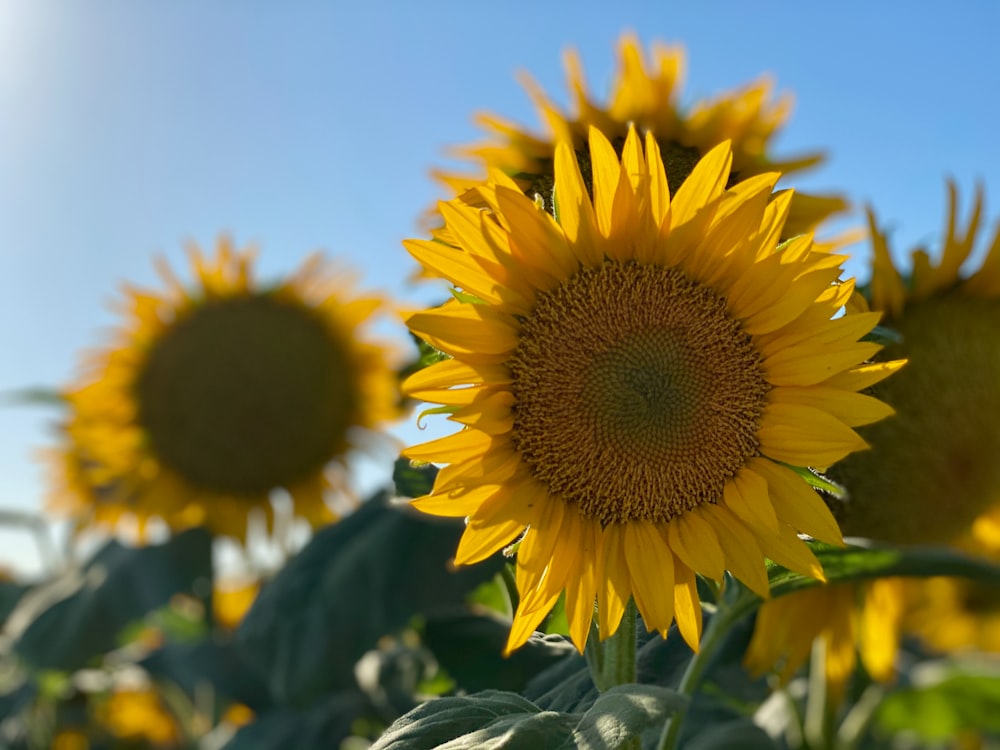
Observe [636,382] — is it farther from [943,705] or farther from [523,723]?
[943,705]

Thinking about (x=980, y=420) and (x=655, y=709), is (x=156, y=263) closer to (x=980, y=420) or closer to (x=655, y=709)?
(x=980, y=420)

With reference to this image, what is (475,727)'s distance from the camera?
1.23 metres

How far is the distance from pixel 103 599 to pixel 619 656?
2.50 metres

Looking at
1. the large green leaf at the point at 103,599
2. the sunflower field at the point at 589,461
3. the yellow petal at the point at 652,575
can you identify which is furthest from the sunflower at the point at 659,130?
the large green leaf at the point at 103,599

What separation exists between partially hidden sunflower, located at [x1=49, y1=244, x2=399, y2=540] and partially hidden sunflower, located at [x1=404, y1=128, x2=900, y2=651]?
2378 millimetres

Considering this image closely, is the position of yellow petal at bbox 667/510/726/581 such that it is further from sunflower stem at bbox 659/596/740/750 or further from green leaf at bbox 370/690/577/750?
green leaf at bbox 370/690/577/750

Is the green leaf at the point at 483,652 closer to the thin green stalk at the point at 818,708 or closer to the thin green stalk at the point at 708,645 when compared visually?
the thin green stalk at the point at 708,645

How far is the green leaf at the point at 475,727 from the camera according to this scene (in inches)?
44.4

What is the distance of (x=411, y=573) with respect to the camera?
2.46 metres

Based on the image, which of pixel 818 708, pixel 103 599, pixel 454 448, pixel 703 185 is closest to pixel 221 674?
pixel 103 599

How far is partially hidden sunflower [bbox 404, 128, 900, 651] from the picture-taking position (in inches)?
52.7

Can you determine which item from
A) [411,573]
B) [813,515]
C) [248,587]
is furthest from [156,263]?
[813,515]

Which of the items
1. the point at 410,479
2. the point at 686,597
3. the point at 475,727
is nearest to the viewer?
the point at 475,727

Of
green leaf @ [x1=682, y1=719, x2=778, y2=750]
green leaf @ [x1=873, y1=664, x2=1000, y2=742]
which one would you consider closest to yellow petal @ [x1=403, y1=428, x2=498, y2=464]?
green leaf @ [x1=682, y1=719, x2=778, y2=750]
